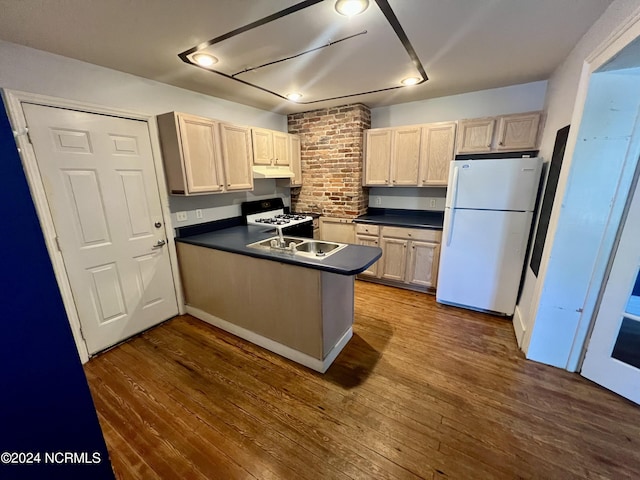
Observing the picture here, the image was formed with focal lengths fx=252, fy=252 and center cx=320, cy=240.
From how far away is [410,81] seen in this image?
8.75ft

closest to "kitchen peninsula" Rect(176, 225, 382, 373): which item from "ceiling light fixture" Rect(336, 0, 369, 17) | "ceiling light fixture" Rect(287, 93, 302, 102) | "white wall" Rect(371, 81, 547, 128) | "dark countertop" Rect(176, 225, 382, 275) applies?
"dark countertop" Rect(176, 225, 382, 275)

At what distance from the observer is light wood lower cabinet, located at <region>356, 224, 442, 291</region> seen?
318cm

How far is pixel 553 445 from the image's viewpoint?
146cm

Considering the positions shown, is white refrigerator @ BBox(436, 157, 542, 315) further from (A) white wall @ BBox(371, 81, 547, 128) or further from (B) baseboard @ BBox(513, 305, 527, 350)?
(A) white wall @ BBox(371, 81, 547, 128)

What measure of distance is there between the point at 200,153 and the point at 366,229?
2220 millimetres

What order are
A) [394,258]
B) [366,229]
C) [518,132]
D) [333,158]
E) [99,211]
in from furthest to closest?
[333,158] → [366,229] → [394,258] → [518,132] → [99,211]

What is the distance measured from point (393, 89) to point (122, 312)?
12.1ft

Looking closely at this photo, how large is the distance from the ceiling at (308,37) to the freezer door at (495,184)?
88 centimetres

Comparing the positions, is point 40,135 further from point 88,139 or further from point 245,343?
point 245,343

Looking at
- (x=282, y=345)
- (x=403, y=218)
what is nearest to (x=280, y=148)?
(x=403, y=218)

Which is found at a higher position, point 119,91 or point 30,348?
point 119,91

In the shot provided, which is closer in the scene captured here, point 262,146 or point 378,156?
point 262,146

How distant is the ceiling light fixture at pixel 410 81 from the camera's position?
2590mm

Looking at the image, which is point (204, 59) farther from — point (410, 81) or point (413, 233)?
point (413, 233)
